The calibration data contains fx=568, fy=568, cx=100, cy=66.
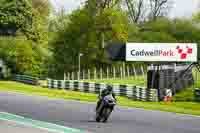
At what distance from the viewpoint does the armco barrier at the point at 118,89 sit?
1561 inches

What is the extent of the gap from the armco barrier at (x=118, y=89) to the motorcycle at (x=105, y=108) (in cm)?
1830

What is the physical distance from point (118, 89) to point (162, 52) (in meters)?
4.71

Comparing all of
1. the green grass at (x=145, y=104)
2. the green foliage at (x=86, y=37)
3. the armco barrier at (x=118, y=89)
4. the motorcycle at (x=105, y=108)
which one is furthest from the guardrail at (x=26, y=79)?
the motorcycle at (x=105, y=108)

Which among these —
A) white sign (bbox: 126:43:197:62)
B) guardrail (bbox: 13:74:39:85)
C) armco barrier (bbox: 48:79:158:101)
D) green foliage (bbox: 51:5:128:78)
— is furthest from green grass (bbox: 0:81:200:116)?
green foliage (bbox: 51:5:128:78)

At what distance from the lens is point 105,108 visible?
20.9 m

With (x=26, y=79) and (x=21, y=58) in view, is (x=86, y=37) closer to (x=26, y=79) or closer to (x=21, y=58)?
(x=21, y=58)

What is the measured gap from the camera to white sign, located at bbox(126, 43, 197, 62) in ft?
138

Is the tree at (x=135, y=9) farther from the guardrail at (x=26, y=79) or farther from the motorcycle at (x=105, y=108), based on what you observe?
the motorcycle at (x=105, y=108)

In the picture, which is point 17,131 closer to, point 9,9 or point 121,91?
point 121,91

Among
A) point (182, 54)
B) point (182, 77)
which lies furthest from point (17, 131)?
point (182, 77)

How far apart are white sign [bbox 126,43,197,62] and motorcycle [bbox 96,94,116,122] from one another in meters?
21.6

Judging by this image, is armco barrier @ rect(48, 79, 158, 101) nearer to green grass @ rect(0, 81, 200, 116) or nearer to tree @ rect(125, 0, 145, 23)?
green grass @ rect(0, 81, 200, 116)

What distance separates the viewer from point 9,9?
83.8m

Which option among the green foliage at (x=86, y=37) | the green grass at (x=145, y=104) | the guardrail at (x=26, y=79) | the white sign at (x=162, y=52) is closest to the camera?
the green grass at (x=145, y=104)
